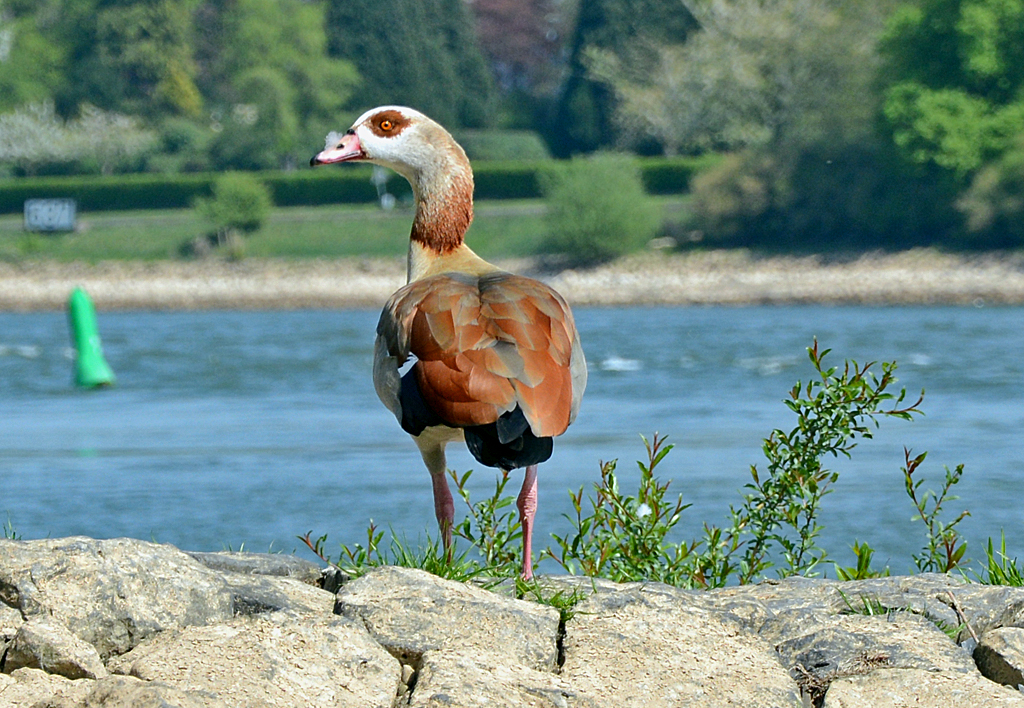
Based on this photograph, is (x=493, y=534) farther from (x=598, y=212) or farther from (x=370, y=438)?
(x=598, y=212)

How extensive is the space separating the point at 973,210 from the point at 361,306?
2123 centimetres

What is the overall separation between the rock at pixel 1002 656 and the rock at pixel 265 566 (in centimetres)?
230

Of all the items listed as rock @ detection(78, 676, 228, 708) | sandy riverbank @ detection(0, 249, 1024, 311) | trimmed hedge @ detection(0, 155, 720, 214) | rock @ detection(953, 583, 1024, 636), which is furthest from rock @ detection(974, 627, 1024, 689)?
trimmed hedge @ detection(0, 155, 720, 214)

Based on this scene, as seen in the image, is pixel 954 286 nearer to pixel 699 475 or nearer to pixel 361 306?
pixel 361 306

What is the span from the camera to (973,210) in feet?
164

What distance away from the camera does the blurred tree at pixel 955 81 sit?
168 ft

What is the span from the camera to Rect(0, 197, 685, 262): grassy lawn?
58.5m

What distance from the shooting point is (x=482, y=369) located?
479 centimetres

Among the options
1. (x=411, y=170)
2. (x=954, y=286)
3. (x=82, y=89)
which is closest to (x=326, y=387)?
(x=411, y=170)

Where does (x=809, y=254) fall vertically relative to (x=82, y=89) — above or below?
below

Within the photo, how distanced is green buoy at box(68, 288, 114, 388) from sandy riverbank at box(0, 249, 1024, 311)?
27.2 m

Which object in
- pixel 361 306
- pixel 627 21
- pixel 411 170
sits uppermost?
pixel 627 21

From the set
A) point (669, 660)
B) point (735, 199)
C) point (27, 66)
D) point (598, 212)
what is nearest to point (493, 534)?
point (669, 660)

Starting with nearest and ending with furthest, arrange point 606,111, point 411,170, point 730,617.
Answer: point 730,617 < point 411,170 < point 606,111
